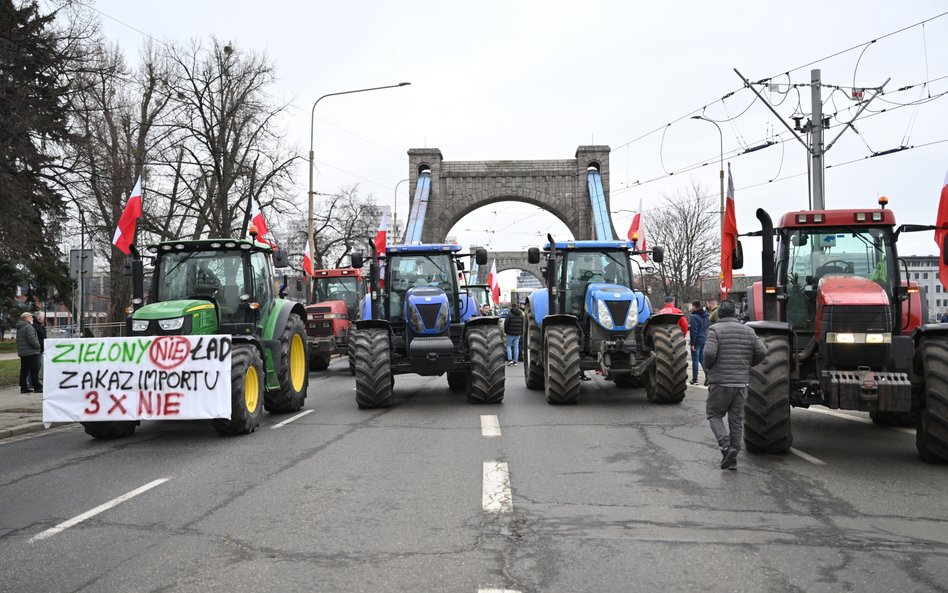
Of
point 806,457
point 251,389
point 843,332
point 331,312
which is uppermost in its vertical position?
point 331,312

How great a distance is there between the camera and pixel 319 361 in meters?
23.5

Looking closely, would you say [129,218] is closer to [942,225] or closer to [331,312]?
[331,312]

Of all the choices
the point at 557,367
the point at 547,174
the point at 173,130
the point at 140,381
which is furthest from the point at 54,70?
the point at 547,174

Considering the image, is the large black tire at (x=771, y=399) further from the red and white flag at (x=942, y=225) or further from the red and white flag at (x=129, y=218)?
the red and white flag at (x=129, y=218)

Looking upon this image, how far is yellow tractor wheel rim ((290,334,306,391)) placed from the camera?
1363 cm

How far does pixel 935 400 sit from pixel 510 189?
5786 cm

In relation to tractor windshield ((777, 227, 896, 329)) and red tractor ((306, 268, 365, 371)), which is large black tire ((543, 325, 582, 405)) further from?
red tractor ((306, 268, 365, 371))

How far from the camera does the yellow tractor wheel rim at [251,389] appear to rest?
1074 cm

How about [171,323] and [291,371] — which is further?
[291,371]

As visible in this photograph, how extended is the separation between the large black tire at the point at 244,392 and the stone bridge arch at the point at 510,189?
5419 cm

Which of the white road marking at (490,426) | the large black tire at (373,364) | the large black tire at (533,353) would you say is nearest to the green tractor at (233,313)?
the large black tire at (373,364)

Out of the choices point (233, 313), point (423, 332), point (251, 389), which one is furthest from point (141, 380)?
point (423, 332)

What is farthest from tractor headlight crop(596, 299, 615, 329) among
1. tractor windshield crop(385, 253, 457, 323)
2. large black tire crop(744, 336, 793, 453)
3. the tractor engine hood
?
large black tire crop(744, 336, 793, 453)

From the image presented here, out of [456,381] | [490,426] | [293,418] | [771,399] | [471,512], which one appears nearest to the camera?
[471,512]
